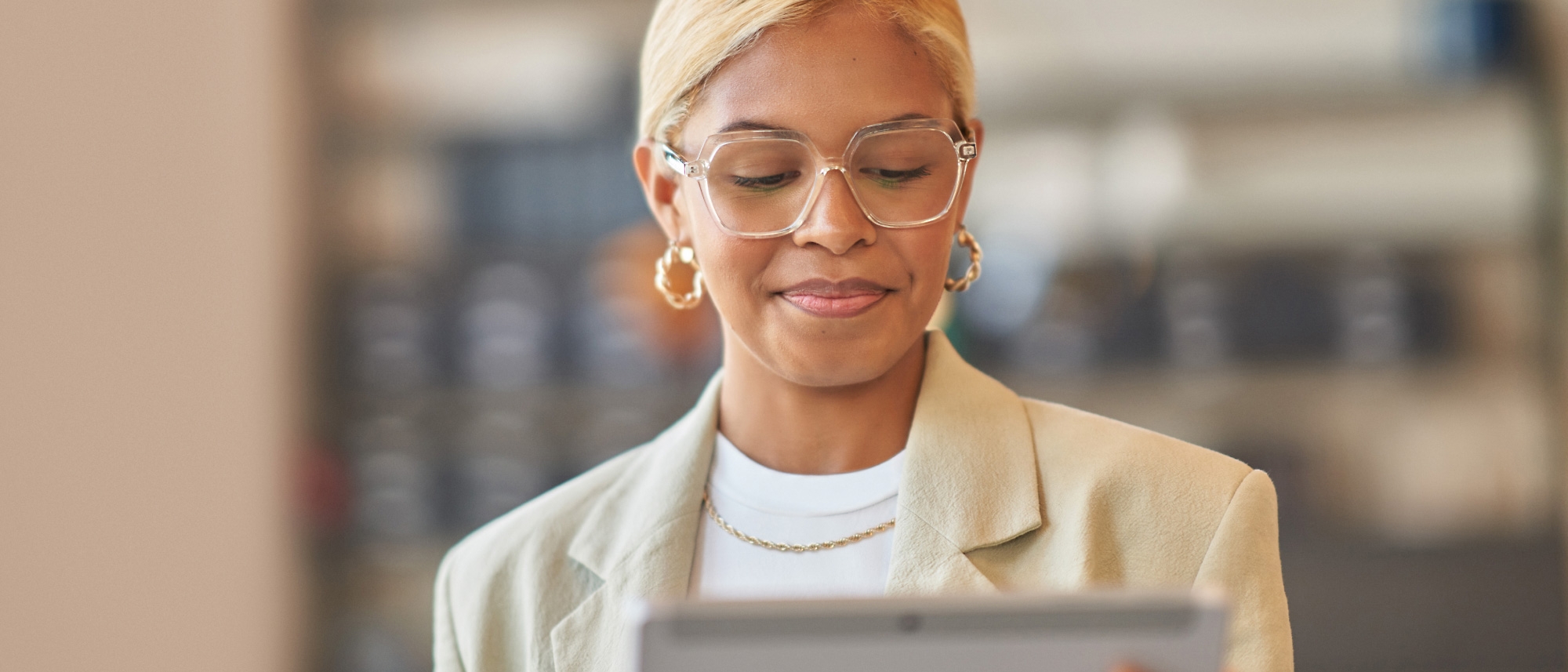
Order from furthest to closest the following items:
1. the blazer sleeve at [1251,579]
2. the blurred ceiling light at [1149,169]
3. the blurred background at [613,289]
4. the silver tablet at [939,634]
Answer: the blurred ceiling light at [1149,169] < the blurred background at [613,289] < the blazer sleeve at [1251,579] < the silver tablet at [939,634]

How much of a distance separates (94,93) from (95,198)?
8.2 inches

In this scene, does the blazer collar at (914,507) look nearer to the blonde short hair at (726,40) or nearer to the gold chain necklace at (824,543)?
the gold chain necklace at (824,543)

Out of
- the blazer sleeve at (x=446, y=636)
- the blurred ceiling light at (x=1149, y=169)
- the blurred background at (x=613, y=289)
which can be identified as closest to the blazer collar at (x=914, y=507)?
the blazer sleeve at (x=446, y=636)

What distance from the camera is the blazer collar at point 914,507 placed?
107 centimetres

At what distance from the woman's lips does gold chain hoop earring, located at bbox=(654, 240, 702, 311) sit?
0.13 m

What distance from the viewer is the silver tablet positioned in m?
0.68

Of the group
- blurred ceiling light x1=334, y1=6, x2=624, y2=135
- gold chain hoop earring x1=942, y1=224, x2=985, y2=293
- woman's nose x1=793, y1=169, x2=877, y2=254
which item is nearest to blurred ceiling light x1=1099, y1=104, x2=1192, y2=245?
blurred ceiling light x1=334, y1=6, x2=624, y2=135

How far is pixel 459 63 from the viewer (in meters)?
3.07

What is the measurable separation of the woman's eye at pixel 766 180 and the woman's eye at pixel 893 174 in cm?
6

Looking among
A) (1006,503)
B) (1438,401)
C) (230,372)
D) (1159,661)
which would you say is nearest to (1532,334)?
(1438,401)

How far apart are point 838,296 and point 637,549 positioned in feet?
1.01

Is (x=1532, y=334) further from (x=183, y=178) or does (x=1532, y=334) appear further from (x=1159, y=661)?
(x=183, y=178)

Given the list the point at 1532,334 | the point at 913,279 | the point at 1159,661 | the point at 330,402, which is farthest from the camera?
the point at 330,402

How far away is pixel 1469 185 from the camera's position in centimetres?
278
